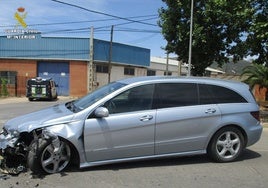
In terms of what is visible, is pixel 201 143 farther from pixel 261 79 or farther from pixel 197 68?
pixel 261 79

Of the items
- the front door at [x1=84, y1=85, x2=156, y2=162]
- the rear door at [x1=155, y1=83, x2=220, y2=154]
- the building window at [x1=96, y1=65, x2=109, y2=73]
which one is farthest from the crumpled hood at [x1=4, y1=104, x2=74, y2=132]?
the building window at [x1=96, y1=65, x2=109, y2=73]

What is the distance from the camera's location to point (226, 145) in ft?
25.1

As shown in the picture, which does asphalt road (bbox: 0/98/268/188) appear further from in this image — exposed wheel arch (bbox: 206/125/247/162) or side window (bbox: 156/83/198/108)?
side window (bbox: 156/83/198/108)

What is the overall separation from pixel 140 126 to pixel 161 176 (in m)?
0.89

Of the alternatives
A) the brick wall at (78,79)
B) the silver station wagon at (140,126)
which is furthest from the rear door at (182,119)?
the brick wall at (78,79)

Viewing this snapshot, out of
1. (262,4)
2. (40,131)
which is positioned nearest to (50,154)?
(40,131)

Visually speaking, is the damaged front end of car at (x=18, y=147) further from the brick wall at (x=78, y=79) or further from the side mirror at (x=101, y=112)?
the brick wall at (x=78, y=79)

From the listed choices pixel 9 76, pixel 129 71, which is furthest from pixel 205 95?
pixel 129 71

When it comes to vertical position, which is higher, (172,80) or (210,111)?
(172,80)

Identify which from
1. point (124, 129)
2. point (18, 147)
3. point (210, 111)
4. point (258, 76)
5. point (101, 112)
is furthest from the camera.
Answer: point (258, 76)

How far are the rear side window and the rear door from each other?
0.10 metres

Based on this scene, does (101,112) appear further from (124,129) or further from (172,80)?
(172,80)

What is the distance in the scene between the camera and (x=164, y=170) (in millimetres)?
7035

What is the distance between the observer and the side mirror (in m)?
6.75
